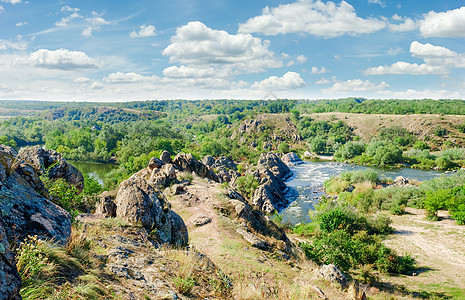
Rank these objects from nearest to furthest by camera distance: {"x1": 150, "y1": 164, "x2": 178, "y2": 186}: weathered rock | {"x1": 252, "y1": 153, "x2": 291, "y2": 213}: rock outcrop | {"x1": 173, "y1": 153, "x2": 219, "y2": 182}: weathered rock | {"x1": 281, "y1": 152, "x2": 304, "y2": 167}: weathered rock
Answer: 1. {"x1": 150, "y1": 164, "x2": 178, "y2": 186}: weathered rock
2. {"x1": 173, "y1": 153, "x2": 219, "y2": 182}: weathered rock
3. {"x1": 252, "y1": 153, "x2": 291, "y2": 213}: rock outcrop
4. {"x1": 281, "y1": 152, "x2": 304, "y2": 167}: weathered rock

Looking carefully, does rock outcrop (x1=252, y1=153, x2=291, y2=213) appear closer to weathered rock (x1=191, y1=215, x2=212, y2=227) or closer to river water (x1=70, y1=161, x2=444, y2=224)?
river water (x1=70, y1=161, x2=444, y2=224)

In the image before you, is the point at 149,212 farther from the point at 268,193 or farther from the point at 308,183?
the point at 308,183

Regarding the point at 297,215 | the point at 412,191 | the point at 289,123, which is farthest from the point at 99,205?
the point at 289,123

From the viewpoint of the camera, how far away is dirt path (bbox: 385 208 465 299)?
1873 centimetres

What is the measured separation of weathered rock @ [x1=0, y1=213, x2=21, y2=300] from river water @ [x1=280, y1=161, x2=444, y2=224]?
130ft

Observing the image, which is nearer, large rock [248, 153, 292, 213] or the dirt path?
the dirt path

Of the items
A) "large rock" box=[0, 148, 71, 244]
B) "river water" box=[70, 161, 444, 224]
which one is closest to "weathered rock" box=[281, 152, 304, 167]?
"river water" box=[70, 161, 444, 224]

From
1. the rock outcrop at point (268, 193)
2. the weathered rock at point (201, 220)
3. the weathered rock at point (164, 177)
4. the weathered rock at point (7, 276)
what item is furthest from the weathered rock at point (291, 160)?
the weathered rock at point (7, 276)

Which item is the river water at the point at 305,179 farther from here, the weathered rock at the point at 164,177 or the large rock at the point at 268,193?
the weathered rock at the point at 164,177

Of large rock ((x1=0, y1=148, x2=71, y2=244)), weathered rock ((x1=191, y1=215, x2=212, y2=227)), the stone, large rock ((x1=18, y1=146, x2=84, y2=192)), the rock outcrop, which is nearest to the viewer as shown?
large rock ((x1=0, y1=148, x2=71, y2=244))

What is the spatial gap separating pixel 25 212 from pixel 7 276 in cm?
289

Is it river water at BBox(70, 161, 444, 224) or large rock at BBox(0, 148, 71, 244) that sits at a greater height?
large rock at BBox(0, 148, 71, 244)

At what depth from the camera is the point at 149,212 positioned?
12.0 meters

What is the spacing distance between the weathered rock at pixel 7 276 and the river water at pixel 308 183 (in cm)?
3967
